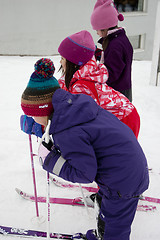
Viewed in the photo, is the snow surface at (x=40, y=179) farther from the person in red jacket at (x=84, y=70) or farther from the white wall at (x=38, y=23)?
the white wall at (x=38, y=23)

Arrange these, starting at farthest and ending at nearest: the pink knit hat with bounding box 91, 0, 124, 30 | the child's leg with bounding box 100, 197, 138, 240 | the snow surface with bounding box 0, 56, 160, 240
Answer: the pink knit hat with bounding box 91, 0, 124, 30
the snow surface with bounding box 0, 56, 160, 240
the child's leg with bounding box 100, 197, 138, 240

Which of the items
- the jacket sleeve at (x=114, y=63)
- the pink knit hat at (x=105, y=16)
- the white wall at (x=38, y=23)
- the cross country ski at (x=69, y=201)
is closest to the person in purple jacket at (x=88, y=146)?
the cross country ski at (x=69, y=201)

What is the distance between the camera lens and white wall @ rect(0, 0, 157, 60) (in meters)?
9.09

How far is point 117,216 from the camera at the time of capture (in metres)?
1.67

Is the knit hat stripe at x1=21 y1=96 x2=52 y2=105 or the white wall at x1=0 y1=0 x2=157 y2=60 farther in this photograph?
the white wall at x1=0 y1=0 x2=157 y2=60

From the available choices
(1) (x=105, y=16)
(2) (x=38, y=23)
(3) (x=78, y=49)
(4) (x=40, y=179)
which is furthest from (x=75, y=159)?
(2) (x=38, y=23)

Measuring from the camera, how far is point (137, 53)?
511 inches

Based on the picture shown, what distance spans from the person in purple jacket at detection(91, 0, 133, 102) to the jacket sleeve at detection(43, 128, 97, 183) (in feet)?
4.56

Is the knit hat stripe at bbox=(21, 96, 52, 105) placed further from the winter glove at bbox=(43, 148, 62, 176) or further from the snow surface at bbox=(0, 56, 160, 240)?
the snow surface at bbox=(0, 56, 160, 240)

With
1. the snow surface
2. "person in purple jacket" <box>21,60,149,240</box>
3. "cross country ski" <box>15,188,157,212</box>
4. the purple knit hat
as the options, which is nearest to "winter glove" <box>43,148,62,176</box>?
"person in purple jacket" <box>21,60,149,240</box>

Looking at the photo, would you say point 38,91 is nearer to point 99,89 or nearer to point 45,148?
point 45,148

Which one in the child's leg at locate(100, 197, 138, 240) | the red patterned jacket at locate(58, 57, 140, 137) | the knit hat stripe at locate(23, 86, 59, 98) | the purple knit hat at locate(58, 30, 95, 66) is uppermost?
the purple knit hat at locate(58, 30, 95, 66)

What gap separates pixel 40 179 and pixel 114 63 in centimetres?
159

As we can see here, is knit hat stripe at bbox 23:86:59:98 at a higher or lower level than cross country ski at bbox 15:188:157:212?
higher
